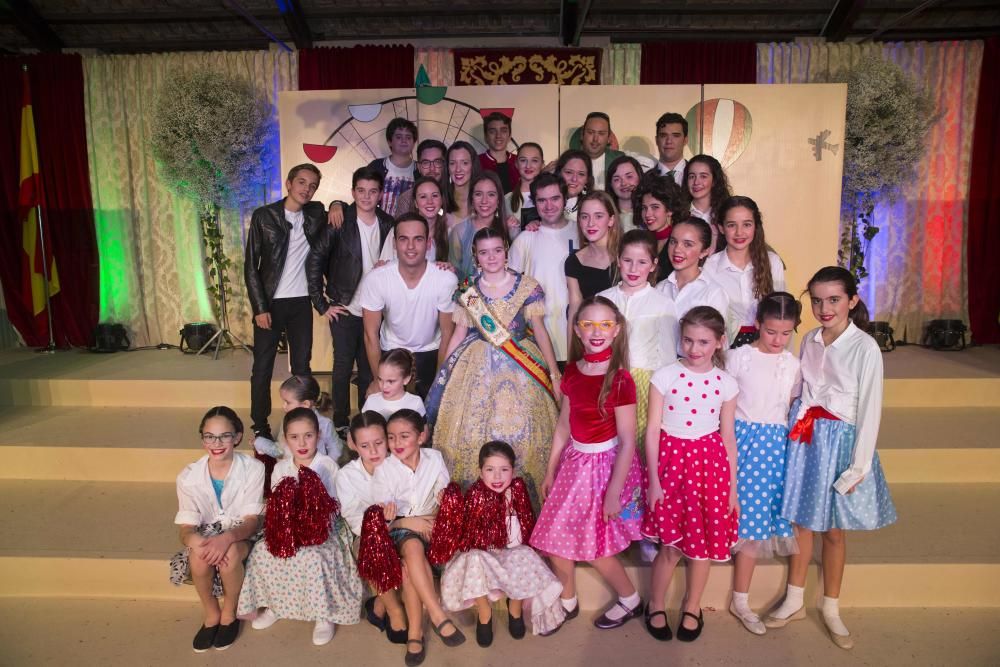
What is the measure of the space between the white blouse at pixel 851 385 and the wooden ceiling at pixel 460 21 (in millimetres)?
3950

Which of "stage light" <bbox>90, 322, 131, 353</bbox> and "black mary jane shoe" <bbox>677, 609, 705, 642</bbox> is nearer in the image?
"black mary jane shoe" <bbox>677, 609, 705, 642</bbox>

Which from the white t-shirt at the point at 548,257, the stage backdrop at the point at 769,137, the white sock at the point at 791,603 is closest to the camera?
the white sock at the point at 791,603

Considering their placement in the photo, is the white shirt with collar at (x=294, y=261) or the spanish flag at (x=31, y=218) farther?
the spanish flag at (x=31, y=218)

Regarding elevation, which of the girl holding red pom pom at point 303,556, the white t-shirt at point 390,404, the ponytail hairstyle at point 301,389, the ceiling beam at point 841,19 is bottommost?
the girl holding red pom pom at point 303,556

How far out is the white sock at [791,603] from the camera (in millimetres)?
2416

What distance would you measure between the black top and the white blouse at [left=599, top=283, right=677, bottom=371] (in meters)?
0.37

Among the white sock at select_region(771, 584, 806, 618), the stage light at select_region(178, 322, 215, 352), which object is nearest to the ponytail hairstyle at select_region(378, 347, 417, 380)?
the white sock at select_region(771, 584, 806, 618)

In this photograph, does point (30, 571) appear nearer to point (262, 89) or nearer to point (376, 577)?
point (376, 577)

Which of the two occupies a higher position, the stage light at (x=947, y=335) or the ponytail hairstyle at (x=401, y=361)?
the ponytail hairstyle at (x=401, y=361)

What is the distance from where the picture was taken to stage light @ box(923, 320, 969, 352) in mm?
5418

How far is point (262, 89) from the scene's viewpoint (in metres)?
5.81

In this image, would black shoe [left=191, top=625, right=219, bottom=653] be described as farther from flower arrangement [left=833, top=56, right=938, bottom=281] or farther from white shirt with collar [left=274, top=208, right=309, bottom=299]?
flower arrangement [left=833, top=56, right=938, bottom=281]

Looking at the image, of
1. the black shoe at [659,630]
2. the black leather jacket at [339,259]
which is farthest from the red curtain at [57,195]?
the black shoe at [659,630]

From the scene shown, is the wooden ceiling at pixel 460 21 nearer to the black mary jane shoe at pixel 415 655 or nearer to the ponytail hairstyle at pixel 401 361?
the ponytail hairstyle at pixel 401 361
